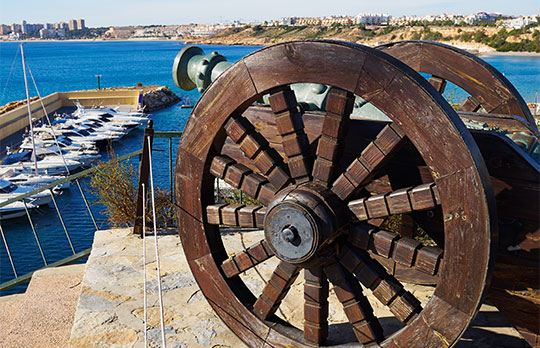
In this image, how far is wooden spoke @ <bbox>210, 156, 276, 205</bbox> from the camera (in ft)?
7.67

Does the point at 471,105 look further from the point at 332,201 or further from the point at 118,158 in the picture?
the point at 118,158

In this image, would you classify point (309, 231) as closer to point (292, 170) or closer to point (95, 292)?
point (292, 170)

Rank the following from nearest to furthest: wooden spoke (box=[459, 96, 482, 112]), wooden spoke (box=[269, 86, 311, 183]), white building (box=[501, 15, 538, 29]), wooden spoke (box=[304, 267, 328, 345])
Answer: wooden spoke (box=[269, 86, 311, 183]) → wooden spoke (box=[304, 267, 328, 345]) → wooden spoke (box=[459, 96, 482, 112]) → white building (box=[501, 15, 538, 29])

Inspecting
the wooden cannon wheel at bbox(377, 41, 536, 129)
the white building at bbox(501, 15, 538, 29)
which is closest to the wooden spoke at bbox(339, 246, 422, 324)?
the wooden cannon wheel at bbox(377, 41, 536, 129)

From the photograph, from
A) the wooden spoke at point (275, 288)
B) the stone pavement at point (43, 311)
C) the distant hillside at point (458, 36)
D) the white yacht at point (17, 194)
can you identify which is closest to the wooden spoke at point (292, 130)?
the wooden spoke at point (275, 288)

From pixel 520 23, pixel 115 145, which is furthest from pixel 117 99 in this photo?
pixel 520 23

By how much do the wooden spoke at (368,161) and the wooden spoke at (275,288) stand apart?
42 centimetres

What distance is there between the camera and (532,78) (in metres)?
38.5

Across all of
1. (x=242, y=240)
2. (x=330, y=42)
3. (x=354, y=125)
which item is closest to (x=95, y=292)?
(x=242, y=240)

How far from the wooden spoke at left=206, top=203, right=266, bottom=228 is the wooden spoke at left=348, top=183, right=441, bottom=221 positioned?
1.50 ft

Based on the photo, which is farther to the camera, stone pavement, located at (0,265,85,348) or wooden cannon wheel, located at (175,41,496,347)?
stone pavement, located at (0,265,85,348)

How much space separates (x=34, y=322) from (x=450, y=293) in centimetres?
247

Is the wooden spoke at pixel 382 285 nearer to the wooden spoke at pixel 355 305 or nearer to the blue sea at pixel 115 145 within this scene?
the wooden spoke at pixel 355 305

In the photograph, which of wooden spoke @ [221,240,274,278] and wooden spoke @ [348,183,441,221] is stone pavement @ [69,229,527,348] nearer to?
wooden spoke @ [221,240,274,278]
